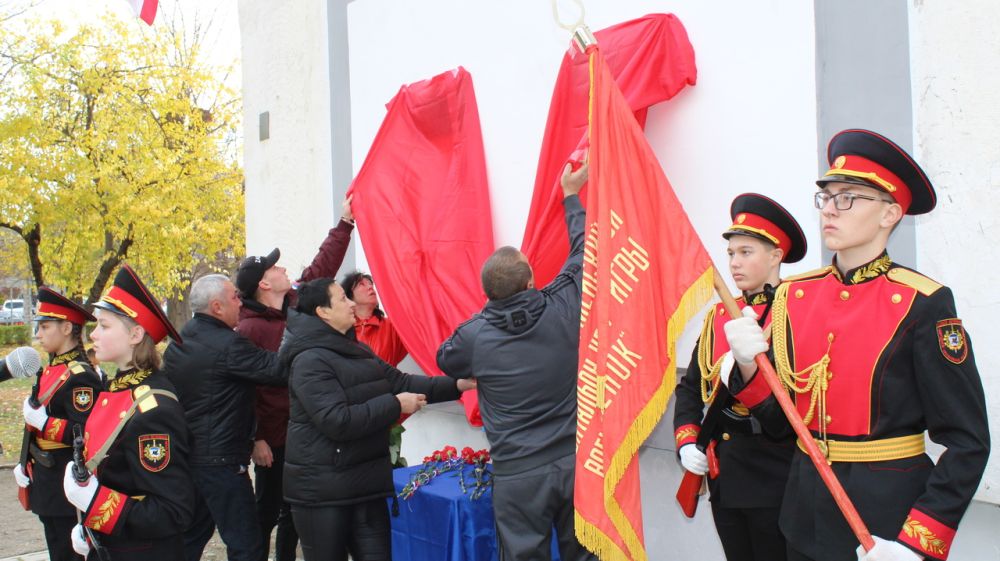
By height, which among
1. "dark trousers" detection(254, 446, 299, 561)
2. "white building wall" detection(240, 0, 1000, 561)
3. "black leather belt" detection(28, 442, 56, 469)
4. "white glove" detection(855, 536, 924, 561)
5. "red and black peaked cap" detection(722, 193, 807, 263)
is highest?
"white building wall" detection(240, 0, 1000, 561)

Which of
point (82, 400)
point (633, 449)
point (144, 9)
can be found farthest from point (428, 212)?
point (144, 9)

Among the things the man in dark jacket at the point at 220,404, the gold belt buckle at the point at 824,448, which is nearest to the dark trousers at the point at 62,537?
the man in dark jacket at the point at 220,404

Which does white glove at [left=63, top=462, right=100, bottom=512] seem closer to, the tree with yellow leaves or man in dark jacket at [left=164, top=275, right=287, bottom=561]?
man in dark jacket at [left=164, top=275, right=287, bottom=561]

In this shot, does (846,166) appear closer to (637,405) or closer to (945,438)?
(945,438)

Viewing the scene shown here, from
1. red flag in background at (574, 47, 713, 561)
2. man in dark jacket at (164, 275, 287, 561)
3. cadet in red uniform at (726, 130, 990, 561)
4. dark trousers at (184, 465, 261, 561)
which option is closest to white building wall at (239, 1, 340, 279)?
man in dark jacket at (164, 275, 287, 561)

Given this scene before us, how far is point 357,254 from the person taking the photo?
624 cm

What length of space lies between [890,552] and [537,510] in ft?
5.07

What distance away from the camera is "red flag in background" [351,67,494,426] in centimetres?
478

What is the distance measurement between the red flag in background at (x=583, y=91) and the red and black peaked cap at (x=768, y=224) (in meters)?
0.91

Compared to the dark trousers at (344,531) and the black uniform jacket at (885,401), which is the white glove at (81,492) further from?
the black uniform jacket at (885,401)

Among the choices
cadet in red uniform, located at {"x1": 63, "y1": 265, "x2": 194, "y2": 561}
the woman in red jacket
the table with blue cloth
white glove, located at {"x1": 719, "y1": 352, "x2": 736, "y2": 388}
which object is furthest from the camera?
the woman in red jacket

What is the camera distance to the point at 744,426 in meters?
2.89

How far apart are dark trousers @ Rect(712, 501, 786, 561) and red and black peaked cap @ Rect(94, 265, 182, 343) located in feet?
7.52

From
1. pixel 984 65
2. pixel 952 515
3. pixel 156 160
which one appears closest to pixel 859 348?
pixel 952 515
